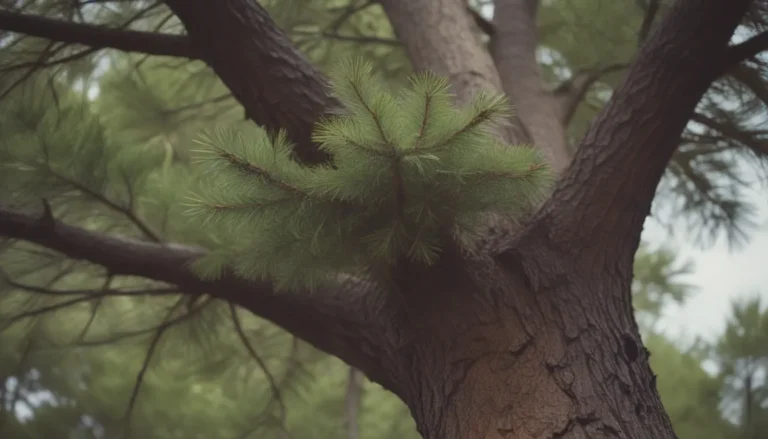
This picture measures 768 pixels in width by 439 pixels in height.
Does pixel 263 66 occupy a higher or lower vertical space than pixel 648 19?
lower

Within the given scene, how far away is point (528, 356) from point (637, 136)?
1.08 feet

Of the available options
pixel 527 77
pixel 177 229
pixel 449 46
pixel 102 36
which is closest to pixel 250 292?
pixel 177 229

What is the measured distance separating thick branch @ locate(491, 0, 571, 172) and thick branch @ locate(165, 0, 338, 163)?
1.62 ft

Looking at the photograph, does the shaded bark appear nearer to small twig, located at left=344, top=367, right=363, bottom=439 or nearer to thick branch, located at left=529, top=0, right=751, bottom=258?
thick branch, located at left=529, top=0, right=751, bottom=258

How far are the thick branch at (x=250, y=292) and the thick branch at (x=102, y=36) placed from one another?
0.89ft

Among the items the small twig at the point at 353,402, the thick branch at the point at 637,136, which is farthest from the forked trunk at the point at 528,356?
the small twig at the point at 353,402

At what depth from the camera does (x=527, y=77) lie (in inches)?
63.7

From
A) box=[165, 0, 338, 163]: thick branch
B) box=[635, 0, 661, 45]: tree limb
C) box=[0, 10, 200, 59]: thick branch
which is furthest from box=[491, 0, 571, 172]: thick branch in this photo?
box=[0, 10, 200, 59]: thick branch

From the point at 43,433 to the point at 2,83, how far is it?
97cm

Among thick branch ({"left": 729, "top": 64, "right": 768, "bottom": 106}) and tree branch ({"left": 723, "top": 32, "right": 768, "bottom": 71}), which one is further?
thick branch ({"left": 729, "top": 64, "right": 768, "bottom": 106})

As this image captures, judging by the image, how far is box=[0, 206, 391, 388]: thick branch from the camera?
1172mm

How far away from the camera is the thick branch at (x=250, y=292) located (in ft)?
3.84

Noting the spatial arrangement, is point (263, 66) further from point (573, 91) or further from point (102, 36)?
point (573, 91)

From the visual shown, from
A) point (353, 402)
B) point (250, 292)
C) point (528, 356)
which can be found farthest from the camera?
point (353, 402)
